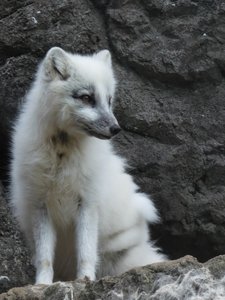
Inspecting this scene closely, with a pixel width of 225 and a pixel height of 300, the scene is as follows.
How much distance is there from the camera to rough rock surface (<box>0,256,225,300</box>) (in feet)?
14.7

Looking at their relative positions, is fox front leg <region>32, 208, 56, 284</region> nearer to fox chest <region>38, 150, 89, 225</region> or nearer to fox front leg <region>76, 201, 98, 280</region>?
fox chest <region>38, 150, 89, 225</region>

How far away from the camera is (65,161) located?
6.14 m

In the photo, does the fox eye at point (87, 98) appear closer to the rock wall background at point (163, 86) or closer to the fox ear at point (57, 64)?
the fox ear at point (57, 64)

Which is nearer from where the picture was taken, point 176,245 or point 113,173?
point 113,173

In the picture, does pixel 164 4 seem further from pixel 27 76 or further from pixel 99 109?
pixel 99 109

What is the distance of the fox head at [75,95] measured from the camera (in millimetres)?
6020

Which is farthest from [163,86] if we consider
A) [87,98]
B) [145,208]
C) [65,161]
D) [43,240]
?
[43,240]

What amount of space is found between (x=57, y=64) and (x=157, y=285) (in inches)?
90.7

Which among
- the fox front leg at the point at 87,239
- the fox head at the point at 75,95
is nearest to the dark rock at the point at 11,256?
the fox front leg at the point at 87,239

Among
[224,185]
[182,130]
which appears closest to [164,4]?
[182,130]

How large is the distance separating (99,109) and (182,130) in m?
1.92

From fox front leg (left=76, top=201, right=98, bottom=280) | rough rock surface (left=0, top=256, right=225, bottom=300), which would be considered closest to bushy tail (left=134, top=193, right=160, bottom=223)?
fox front leg (left=76, top=201, right=98, bottom=280)

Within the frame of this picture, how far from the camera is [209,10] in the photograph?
7.95 meters

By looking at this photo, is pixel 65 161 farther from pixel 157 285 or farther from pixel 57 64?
pixel 157 285
